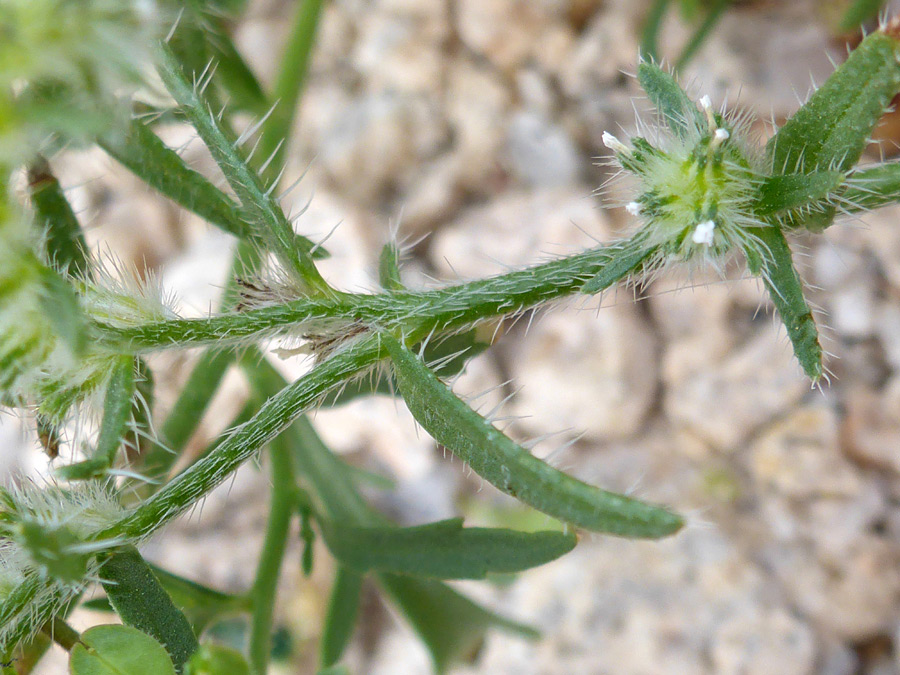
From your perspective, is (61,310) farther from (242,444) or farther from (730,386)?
(730,386)

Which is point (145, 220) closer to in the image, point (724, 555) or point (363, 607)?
point (363, 607)

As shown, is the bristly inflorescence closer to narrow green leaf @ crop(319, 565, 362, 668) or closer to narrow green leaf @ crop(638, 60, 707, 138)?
narrow green leaf @ crop(638, 60, 707, 138)

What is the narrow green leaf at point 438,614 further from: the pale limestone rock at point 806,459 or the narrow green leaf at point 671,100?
the narrow green leaf at point 671,100

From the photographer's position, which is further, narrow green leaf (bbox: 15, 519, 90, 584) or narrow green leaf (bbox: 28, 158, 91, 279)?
narrow green leaf (bbox: 28, 158, 91, 279)

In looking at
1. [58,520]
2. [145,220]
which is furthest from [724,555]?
[145,220]

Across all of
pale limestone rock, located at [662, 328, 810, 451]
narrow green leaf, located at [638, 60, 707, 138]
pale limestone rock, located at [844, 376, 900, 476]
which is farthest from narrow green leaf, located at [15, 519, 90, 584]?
pale limestone rock, located at [844, 376, 900, 476]

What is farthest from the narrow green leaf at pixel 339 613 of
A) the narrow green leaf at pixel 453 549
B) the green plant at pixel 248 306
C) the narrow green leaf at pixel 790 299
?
→ the narrow green leaf at pixel 790 299
